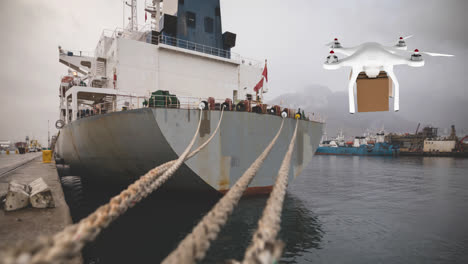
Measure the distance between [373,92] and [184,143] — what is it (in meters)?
5.93

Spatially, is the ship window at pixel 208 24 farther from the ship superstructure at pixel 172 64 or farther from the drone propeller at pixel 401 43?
the drone propeller at pixel 401 43

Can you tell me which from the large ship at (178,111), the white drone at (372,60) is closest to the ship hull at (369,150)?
the large ship at (178,111)

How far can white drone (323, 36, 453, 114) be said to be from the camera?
4.30 meters

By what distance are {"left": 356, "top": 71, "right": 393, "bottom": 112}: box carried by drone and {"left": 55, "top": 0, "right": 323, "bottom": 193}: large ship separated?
5418 millimetres

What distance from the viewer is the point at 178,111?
29.1 feet

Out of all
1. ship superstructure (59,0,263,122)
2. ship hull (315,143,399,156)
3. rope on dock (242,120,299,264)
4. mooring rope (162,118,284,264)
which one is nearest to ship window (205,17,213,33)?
ship superstructure (59,0,263,122)

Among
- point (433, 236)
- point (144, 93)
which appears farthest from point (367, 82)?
point (144, 93)

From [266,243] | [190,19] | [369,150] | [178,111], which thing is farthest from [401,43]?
[369,150]

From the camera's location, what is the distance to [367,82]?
488 cm

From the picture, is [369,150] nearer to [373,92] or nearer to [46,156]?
[46,156]

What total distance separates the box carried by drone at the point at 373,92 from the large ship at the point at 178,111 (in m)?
5.42

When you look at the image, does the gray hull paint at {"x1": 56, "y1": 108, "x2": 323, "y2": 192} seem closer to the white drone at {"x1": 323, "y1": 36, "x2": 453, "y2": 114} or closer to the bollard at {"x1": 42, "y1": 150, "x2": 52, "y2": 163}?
the white drone at {"x1": 323, "y1": 36, "x2": 453, "y2": 114}

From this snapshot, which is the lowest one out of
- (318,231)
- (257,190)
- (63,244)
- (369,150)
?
(369,150)

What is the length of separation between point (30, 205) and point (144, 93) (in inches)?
310
